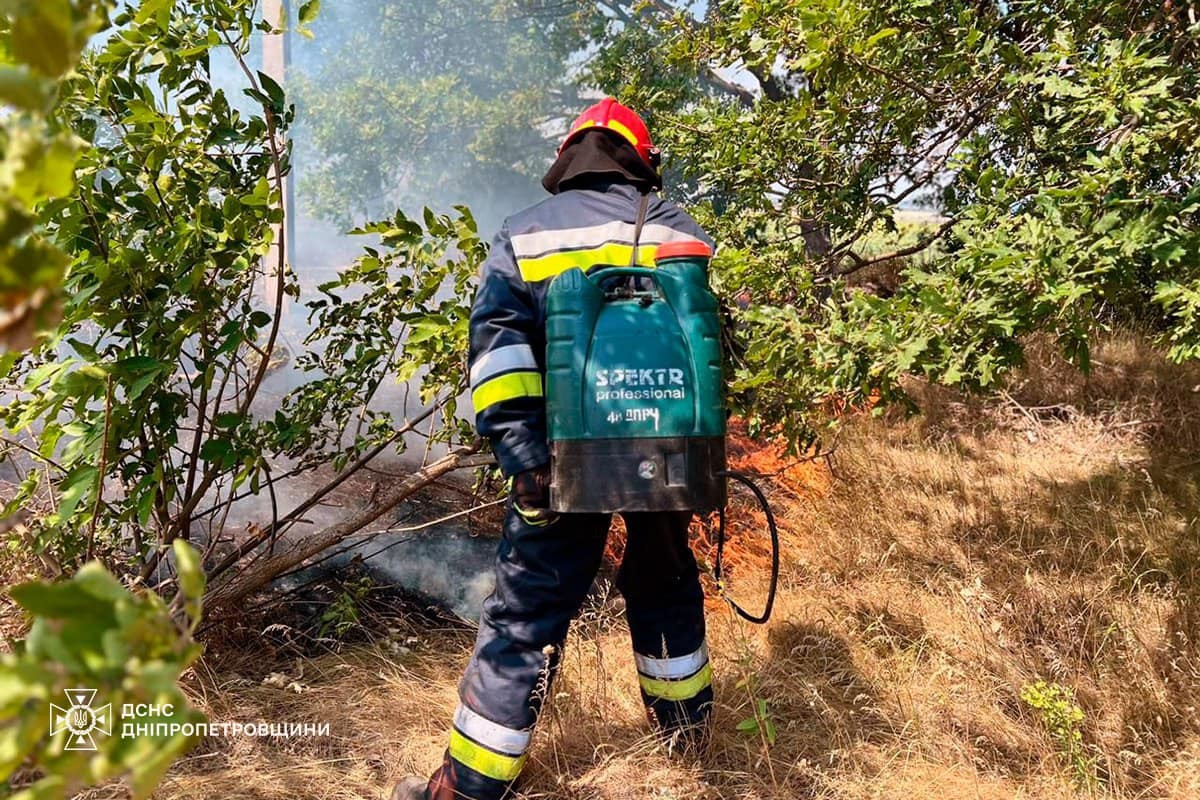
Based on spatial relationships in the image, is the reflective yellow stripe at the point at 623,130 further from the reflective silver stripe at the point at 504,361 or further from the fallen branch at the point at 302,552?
the fallen branch at the point at 302,552

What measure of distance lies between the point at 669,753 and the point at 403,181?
16.2 metres

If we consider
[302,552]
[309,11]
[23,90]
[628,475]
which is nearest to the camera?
[23,90]

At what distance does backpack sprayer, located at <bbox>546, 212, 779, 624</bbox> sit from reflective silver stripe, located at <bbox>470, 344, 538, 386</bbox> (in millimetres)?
92

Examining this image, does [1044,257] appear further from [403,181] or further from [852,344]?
[403,181]

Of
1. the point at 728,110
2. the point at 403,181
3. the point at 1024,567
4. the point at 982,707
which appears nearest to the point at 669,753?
the point at 982,707

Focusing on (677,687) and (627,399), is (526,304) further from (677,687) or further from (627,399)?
(677,687)

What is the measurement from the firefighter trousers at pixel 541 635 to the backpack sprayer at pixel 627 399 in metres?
0.23

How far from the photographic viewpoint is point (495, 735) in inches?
78.7

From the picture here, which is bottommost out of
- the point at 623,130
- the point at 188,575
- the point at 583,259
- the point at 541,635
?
the point at 541,635

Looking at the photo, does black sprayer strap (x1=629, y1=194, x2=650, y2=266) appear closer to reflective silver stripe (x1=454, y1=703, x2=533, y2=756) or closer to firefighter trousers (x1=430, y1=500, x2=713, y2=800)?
firefighter trousers (x1=430, y1=500, x2=713, y2=800)

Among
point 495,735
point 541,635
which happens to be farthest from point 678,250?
point 495,735

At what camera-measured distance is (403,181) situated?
662 inches

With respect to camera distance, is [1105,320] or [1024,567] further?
[1105,320]

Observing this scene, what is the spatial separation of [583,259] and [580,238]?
0.21ft
